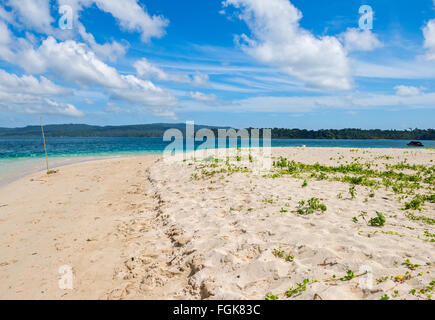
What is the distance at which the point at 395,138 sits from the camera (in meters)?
176

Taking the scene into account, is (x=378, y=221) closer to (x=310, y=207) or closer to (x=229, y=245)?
(x=310, y=207)

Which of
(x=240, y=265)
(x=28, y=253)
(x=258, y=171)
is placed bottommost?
(x=28, y=253)

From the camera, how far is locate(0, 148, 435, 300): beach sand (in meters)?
4.27

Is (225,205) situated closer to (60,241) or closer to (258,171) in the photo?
(60,241)

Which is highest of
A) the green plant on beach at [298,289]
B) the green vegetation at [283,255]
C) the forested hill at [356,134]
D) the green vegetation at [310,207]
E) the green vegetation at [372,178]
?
the forested hill at [356,134]

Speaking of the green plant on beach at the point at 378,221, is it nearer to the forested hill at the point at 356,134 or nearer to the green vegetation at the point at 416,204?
the green vegetation at the point at 416,204

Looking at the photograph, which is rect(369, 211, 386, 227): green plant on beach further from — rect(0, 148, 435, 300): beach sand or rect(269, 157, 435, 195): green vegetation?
rect(269, 157, 435, 195): green vegetation

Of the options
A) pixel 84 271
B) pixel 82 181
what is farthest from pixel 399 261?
pixel 82 181

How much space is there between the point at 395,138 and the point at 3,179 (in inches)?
8411

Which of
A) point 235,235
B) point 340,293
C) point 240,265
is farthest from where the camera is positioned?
point 235,235

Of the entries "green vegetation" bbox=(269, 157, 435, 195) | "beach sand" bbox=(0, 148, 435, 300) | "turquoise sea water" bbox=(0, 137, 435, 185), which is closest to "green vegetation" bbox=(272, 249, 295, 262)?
"beach sand" bbox=(0, 148, 435, 300)

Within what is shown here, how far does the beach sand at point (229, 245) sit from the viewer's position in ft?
14.0

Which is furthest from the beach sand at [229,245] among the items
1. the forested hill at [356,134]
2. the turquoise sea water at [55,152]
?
the forested hill at [356,134]

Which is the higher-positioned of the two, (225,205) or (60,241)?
(225,205)
